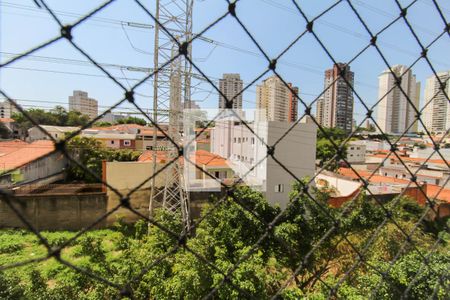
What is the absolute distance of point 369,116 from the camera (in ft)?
2.48

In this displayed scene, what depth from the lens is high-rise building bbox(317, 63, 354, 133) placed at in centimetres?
72

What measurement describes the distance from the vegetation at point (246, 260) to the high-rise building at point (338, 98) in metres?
0.97

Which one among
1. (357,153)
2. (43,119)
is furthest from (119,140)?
(357,153)

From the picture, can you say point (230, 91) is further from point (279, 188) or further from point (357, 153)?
point (357, 153)

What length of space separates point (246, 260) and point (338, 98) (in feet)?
10.9

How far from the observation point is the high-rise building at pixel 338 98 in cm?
72

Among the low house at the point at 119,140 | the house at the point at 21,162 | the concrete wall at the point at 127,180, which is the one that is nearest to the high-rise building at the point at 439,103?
the concrete wall at the point at 127,180

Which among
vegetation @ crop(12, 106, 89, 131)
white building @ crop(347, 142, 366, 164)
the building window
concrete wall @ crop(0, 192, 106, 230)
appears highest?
vegetation @ crop(12, 106, 89, 131)

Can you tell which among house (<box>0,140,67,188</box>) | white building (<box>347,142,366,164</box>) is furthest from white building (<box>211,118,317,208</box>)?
white building (<box>347,142,366,164</box>)

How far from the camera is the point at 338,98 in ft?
15.0

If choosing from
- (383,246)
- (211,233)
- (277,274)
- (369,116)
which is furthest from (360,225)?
(369,116)

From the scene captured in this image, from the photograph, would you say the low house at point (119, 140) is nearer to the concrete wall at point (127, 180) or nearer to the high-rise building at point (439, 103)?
the concrete wall at point (127, 180)

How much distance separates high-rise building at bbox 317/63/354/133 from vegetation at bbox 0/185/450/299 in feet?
3.18

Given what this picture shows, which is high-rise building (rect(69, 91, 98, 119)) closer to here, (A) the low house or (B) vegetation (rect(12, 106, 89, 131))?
(B) vegetation (rect(12, 106, 89, 131))
